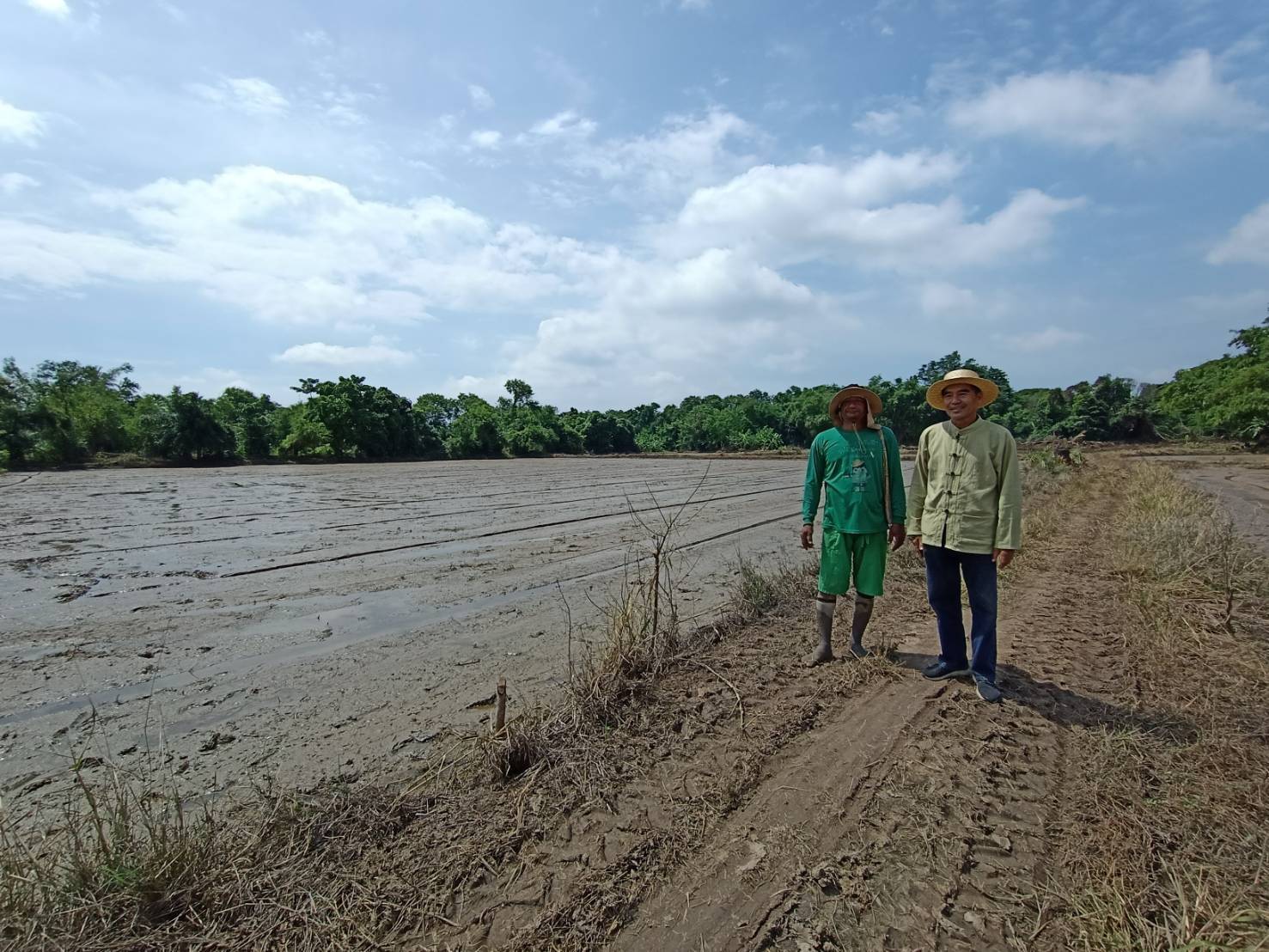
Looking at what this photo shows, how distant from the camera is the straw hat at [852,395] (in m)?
3.83

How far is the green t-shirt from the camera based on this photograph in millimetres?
3744

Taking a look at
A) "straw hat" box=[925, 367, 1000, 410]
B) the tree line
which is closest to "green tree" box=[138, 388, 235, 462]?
the tree line

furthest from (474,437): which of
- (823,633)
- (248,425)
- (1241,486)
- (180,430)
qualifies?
(823,633)

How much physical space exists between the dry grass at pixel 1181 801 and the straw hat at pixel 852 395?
2181mm

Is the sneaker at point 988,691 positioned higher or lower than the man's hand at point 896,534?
lower

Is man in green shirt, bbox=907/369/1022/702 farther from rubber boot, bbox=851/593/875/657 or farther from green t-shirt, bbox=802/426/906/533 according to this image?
rubber boot, bbox=851/593/875/657

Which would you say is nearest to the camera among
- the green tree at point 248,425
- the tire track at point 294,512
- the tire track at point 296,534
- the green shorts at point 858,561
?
the green shorts at point 858,561

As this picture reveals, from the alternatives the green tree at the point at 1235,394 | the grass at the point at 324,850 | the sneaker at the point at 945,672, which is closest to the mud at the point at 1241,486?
the green tree at the point at 1235,394

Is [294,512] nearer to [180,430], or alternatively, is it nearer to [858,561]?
[858,561]

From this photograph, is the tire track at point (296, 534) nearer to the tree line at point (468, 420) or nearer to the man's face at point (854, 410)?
the man's face at point (854, 410)

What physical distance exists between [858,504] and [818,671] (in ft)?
3.73

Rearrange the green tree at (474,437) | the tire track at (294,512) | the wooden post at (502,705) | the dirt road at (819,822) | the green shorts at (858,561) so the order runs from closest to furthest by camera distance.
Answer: the dirt road at (819,822) < the wooden post at (502,705) < the green shorts at (858,561) < the tire track at (294,512) < the green tree at (474,437)

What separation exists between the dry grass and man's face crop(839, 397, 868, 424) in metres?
2.13

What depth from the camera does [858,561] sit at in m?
3.84
